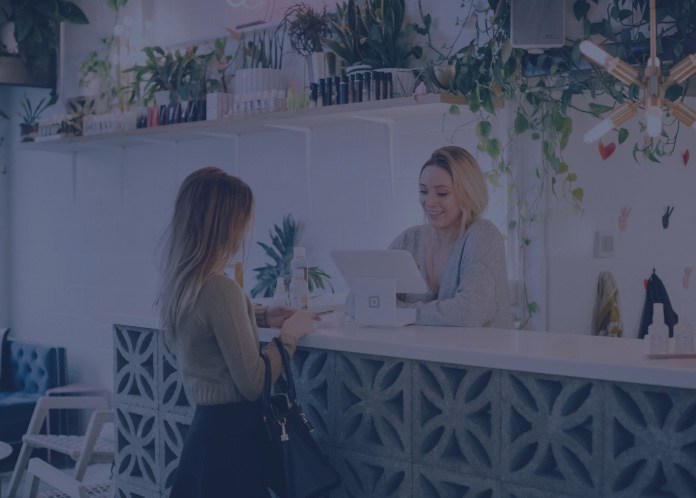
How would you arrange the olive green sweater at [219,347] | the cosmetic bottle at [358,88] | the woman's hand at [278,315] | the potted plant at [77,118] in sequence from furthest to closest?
the potted plant at [77,118] < the cosmetic bottle at [358,88] < the woman's hand at [278,315] < the olive green sweater at [219,347]

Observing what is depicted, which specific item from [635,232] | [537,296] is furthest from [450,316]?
[635,232]

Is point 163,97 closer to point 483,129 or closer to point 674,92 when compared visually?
point 483,129

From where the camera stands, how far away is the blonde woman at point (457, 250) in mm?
3043

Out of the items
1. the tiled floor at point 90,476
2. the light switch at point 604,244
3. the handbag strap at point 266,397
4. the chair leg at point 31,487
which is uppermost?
the light switch at point 604,244

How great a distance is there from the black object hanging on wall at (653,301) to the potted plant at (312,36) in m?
2.01

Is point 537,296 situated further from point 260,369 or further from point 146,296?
point 146,296

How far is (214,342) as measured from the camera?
263 cm

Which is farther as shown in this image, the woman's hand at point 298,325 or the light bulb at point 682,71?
the light bulb at point 682,71

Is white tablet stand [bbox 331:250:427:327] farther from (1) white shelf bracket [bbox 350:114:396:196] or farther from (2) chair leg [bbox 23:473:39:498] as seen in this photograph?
(2) chair leg [bbox 23:473:39:498]

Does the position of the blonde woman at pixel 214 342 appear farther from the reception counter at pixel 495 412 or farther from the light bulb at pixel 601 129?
the light bulb at pixel 601 129

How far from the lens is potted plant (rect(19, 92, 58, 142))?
20.5ft

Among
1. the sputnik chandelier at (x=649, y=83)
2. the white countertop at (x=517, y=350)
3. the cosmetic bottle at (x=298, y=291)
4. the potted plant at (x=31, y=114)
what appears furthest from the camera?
the potted plant at (x=31, y=114)

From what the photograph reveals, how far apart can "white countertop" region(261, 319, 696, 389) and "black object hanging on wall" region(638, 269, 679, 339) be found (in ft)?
7.32

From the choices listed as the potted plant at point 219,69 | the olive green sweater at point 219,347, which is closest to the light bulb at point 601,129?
the olive green sweater at point 219,347
